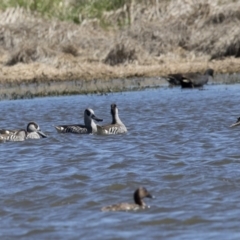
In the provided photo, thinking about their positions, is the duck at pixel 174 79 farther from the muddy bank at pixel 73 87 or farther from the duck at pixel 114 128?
the duck at pixel 114 128

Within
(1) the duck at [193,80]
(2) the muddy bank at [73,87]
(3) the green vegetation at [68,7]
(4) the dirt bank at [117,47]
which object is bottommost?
(2) the muddy bank at [73,87]

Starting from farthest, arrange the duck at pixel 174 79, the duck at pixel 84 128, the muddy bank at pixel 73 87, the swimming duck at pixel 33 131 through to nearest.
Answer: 1. the duck at pixel 174 79
2. the muddy bank at pixel 73 87
3. the duck at pixel 84 128
4. the swimming duck at pixel 33 131

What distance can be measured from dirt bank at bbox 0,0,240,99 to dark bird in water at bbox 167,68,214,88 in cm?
100

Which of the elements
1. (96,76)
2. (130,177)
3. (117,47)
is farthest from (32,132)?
(117,47)

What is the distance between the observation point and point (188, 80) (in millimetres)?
25344

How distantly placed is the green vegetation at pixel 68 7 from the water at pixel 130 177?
43.6ft

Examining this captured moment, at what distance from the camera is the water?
367 inches

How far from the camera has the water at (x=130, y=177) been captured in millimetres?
9312

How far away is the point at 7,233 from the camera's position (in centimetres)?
933

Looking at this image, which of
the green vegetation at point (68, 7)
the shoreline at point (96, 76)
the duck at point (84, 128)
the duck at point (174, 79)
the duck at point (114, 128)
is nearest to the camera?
the duck at point (114, 128)

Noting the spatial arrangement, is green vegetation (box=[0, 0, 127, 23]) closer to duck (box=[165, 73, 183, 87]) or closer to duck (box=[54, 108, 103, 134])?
duck (box=[165, 73, 183, 87])

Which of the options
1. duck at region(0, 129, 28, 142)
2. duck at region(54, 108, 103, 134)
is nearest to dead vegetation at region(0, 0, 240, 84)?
duck at region(54, 108, 103, 134)

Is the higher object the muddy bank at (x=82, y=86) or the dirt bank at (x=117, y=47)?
the dirt bank at (x=117, y=47)

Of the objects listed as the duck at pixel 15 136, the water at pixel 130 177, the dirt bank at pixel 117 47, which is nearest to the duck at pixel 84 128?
the water at pixel 130 177
